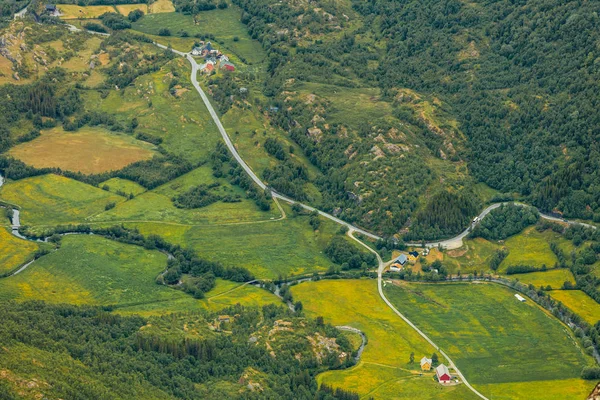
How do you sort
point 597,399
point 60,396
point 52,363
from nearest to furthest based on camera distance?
point 597,399, point 60,396, point 52,363

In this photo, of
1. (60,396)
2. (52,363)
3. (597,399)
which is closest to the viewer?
(597,399)

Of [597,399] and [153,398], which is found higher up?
[597,399]

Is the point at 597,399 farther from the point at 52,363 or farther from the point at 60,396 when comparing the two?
the point at 52,363

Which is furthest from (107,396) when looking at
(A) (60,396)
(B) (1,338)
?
(B) (1,338)

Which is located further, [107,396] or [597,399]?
[107,396]

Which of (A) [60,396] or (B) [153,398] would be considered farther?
(B) [153,398]

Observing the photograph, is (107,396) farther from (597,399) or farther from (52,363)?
(597,399)

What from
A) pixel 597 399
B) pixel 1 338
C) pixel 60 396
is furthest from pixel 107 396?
pixel 597 399

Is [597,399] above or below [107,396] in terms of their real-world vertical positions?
above
